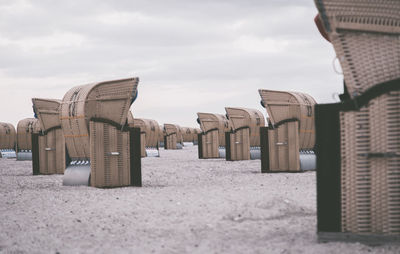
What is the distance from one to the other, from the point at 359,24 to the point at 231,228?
2.68 meters

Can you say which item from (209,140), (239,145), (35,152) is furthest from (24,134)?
(239,145)

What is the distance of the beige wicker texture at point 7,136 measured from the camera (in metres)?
32.6

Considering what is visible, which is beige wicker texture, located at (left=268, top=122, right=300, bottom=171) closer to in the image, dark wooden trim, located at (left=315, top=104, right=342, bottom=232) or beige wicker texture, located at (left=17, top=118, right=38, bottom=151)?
dark wooden trim, located at (left=315, top=104, right=342, bottom=232)

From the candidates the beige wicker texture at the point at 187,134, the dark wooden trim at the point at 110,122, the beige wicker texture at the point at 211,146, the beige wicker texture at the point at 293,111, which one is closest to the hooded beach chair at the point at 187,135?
the beige wicker texture at the point at 187,134

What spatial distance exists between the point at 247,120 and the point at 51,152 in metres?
10.0

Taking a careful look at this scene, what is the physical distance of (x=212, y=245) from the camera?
4824mm

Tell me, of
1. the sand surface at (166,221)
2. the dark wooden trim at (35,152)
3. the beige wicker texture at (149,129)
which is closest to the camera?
the sand surface at (166,221)

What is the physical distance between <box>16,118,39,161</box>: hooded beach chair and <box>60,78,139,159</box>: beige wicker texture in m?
16.4

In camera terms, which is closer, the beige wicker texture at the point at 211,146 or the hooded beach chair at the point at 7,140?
the beige wicker texture at the point at 211,146

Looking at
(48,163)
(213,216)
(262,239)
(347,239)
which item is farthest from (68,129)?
(347,239)

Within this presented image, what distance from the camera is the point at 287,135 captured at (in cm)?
1390

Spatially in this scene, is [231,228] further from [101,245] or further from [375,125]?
[375,125]

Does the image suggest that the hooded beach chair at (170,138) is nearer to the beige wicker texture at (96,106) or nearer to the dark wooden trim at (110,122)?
the beige wicker texture at (96,106)

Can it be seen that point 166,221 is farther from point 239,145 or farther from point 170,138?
point 170,138
